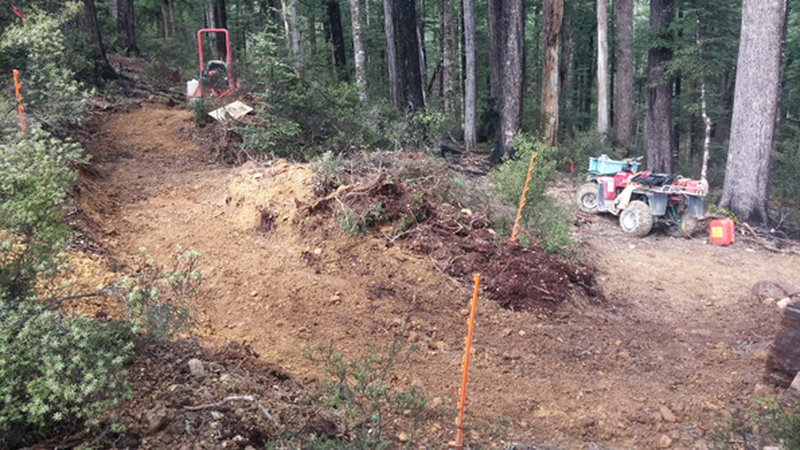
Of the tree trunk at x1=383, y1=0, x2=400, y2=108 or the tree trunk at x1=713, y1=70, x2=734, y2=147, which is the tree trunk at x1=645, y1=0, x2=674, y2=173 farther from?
the tree trunk at x1=713, y1=70, x2=734, y2=147

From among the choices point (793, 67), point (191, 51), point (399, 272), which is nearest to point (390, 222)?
point (399, 272)

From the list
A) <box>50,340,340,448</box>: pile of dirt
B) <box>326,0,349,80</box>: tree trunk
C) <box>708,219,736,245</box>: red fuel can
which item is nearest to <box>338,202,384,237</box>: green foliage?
<box>50,340,340,448</box>: pile of dirt

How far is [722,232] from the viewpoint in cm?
974

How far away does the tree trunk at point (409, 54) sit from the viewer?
13.6 m

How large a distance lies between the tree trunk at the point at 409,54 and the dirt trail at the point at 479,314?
6.49m

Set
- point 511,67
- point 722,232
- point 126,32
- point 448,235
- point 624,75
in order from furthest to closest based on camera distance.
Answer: point 126,32 → point 624,75 → point 511,67 → point 722,232 → point 448,235

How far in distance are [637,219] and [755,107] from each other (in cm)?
356

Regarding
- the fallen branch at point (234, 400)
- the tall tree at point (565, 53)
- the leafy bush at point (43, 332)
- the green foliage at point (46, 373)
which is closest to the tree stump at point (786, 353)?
the fallen branch at point (234, 400)

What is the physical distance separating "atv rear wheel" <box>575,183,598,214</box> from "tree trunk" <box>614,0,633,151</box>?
7578mm

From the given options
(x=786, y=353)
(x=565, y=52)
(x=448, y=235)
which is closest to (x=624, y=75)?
(x=565, y=52)

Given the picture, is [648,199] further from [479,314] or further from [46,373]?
[46,373]

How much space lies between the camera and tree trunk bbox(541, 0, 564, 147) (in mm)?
13820

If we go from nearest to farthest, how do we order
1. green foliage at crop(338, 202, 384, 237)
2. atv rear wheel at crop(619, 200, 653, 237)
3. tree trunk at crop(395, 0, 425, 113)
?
green foliage at crop(338, 202, 384, 237), atv rear wheel at crop(619, 200, 653, 237), tree trunk at crop(395, 0, 425, 113)

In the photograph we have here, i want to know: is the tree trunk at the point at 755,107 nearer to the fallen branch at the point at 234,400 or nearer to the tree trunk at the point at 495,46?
the tree trunk at the point at 495,46
